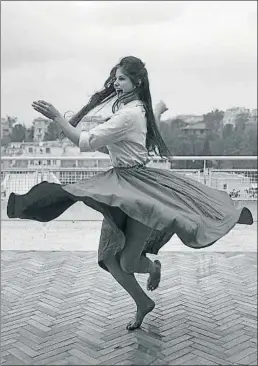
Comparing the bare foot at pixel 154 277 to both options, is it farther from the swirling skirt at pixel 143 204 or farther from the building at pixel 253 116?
the building at pixel 253 116

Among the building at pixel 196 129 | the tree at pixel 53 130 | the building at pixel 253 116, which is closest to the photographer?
the tree at pixel 53 130

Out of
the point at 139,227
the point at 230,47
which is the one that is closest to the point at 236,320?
the point at 139,227

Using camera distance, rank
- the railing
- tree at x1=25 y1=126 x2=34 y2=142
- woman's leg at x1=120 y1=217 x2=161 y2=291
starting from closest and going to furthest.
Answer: woman's leg at x1=120 y1=217 x2=161 y2=291, tree at x1=25 y1=126 x2=34 y2=142, the railing

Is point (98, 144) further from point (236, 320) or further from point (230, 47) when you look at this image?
point (230, 47)

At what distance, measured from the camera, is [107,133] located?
2.16 m

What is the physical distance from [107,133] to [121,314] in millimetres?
1149

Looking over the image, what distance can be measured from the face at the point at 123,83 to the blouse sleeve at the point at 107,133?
5.5 inches

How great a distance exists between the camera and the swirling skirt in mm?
2033

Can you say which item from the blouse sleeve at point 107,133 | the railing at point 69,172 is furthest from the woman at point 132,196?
the railing at point 69,172

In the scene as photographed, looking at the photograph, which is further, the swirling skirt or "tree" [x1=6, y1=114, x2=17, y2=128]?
"tree" [x1=6, y1=114, x2=17, y2=128]

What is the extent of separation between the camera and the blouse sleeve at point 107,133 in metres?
2.12

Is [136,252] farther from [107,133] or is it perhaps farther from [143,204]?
[107,133]

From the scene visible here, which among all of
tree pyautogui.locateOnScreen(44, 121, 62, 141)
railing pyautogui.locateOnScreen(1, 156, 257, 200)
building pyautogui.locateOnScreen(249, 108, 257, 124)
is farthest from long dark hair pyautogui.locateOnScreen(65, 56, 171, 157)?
building pyautogui.locateOnScreen(249, 108, 257, 124)

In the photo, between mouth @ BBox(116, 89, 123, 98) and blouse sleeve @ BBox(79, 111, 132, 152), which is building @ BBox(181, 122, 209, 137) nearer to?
mouth @ BBox(116, 89, 123, 98)
